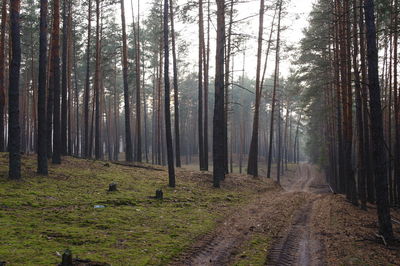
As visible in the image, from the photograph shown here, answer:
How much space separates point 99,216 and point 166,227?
6.80 ft

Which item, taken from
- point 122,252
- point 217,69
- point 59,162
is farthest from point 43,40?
point 122,252

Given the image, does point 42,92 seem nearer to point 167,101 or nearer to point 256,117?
point 167,101

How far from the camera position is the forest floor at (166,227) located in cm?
759

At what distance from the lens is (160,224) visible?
410 inches

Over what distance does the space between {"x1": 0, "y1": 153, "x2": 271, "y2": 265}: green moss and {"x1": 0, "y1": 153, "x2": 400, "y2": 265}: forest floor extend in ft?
0.08

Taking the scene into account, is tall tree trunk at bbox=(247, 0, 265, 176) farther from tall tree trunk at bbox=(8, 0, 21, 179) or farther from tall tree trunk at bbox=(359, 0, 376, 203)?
tall tree trunk at bbox=(8, 0, 21, 179)

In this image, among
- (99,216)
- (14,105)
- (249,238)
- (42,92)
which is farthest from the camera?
(42,92)

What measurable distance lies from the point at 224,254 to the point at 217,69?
12.3 m

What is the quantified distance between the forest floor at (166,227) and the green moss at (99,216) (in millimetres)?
25

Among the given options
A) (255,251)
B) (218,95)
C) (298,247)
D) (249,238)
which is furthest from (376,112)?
(218,95)

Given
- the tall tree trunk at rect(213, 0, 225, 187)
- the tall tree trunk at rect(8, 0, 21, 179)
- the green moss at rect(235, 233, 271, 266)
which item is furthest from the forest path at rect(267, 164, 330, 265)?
the tall tree trunk at rect(8, 0, 21, 179)

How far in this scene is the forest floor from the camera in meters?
7.59

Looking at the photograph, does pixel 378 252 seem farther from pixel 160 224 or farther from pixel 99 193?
pixel 99 193

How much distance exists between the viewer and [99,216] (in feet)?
33.9
